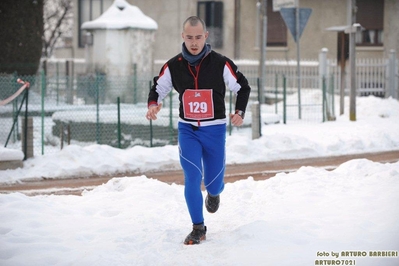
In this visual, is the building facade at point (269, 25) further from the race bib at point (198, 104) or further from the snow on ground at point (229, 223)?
the race bib at point (198, 104)

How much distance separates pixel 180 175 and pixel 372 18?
2235 cm

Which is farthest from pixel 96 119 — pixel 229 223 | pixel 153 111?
pixel 153 111

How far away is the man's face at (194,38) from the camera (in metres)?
6.67

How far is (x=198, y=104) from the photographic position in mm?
6789

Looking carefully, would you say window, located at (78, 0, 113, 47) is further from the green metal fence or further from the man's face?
the man's face

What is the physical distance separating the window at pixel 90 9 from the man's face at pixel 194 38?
3434cm

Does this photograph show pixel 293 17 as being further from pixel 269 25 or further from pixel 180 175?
pixel 269 25

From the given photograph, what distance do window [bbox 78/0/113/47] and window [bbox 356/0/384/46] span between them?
527 inches

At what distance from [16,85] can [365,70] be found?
1544 centimetres

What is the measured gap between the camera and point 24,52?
25.7 meters

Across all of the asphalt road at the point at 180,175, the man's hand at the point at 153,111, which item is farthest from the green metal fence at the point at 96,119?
the man's hand at the point at 153,111

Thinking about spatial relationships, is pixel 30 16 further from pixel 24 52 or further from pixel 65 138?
pixel 65 138

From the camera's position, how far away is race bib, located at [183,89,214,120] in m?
6.78

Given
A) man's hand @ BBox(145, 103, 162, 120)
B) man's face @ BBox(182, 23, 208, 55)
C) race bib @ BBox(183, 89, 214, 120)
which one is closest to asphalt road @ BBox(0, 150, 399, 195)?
man's hand @ BBox(145, 103, 162, 120)
